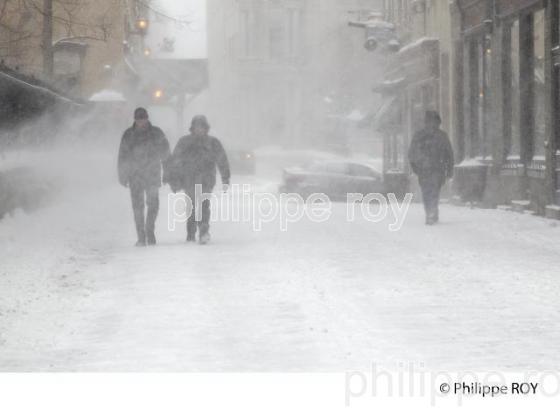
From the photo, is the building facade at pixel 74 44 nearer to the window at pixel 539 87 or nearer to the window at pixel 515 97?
the window at pixel 515 97

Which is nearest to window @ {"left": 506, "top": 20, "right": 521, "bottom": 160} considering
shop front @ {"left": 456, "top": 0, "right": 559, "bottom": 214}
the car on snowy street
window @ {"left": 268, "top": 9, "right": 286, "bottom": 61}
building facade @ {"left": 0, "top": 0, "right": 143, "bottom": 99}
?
shop front @ {"left": 456, "top": 0, "right": 559, "bottom": 214}

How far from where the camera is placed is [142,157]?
1795 cm

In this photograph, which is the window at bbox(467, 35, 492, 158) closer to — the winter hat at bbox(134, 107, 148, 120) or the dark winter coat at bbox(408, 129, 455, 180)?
the dark winter coat at bbox(408, 129, 455, 180)

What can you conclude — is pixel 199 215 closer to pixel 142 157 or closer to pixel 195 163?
pixel 195 163

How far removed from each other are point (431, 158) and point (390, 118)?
2138 cm

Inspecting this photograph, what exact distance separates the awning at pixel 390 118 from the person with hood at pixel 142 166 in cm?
2545

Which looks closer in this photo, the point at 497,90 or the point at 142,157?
the point at 142,157

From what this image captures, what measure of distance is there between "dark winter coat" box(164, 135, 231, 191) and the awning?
24.9 m

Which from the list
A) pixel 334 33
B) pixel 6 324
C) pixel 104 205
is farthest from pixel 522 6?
pixel 334 33

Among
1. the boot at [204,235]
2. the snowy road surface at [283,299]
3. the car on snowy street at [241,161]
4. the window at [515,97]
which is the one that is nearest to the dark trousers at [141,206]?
the snowy road surface at [283,299]

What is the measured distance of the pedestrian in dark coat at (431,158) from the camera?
21844mm

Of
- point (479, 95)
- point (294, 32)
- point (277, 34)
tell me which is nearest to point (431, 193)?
point (479, 95)

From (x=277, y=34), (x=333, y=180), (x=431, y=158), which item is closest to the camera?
(x=431, y=158)

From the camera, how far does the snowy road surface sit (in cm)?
921
